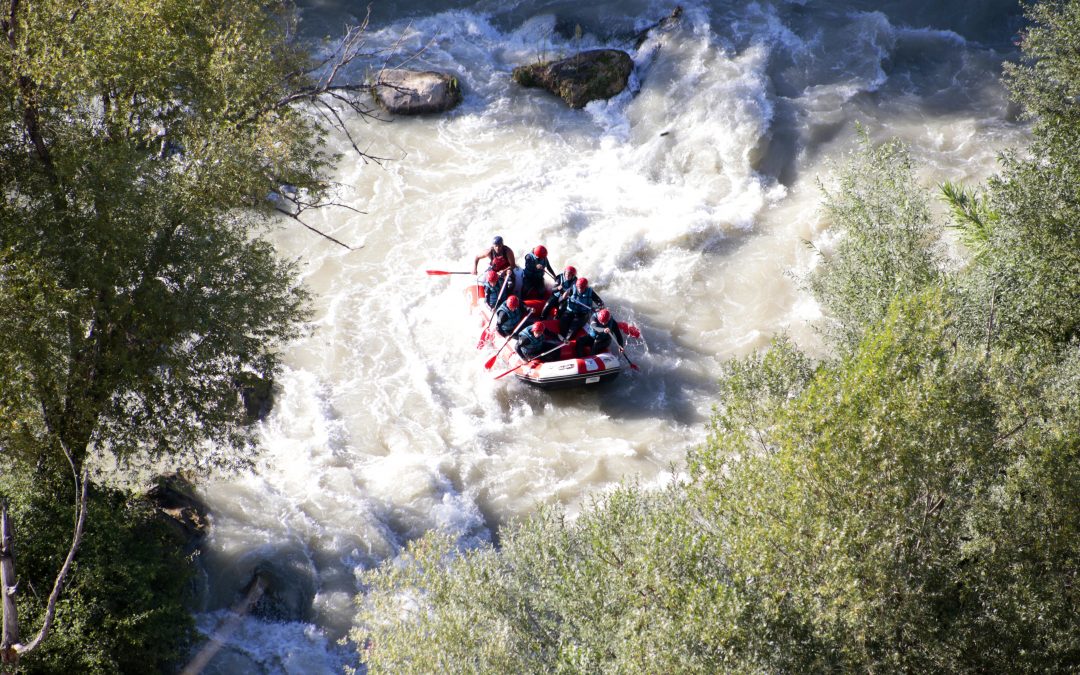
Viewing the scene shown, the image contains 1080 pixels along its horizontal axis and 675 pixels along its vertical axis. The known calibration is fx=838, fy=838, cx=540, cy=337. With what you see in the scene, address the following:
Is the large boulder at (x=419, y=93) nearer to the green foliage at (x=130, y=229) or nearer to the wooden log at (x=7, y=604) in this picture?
the green foliage at (x=130, y=229)

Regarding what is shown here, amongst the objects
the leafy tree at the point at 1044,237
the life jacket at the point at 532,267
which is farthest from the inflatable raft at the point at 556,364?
the leafy tree at the point at 1044,237

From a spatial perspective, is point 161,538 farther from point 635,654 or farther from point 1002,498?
point 1002,498

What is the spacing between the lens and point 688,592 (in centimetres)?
643

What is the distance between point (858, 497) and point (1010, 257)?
451cm

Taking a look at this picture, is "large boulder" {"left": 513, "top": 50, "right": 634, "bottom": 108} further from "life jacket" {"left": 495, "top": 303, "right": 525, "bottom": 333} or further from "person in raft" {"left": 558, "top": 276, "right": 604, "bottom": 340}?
"life jacket" {"left": 495, "top": 303, "right": 525, "bottom": 333}

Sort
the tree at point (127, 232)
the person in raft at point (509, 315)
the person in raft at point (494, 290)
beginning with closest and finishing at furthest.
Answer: the tree at point (127, 232) < the person in raft at point (509, 315) < the person in raft at point (494, 290)

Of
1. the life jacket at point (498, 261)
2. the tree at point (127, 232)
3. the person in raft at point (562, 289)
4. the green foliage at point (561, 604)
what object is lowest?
the green foliage at point (561, 604)

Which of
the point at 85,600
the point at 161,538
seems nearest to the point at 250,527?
the point at 161,538

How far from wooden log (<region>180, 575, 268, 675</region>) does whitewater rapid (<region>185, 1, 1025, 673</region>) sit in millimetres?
141

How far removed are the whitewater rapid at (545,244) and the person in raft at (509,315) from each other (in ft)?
2.61

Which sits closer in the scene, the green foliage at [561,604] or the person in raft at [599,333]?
the green foliage at [561,604]

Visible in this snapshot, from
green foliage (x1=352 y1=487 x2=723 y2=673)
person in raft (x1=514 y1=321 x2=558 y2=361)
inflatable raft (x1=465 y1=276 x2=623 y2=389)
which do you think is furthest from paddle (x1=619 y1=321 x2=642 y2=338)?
green foliage (x1=352 y1=487 x2=723 y2=673)

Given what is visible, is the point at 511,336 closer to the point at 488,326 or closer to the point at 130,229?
the point at 488,326

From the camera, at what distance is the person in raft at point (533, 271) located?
46.0ft
